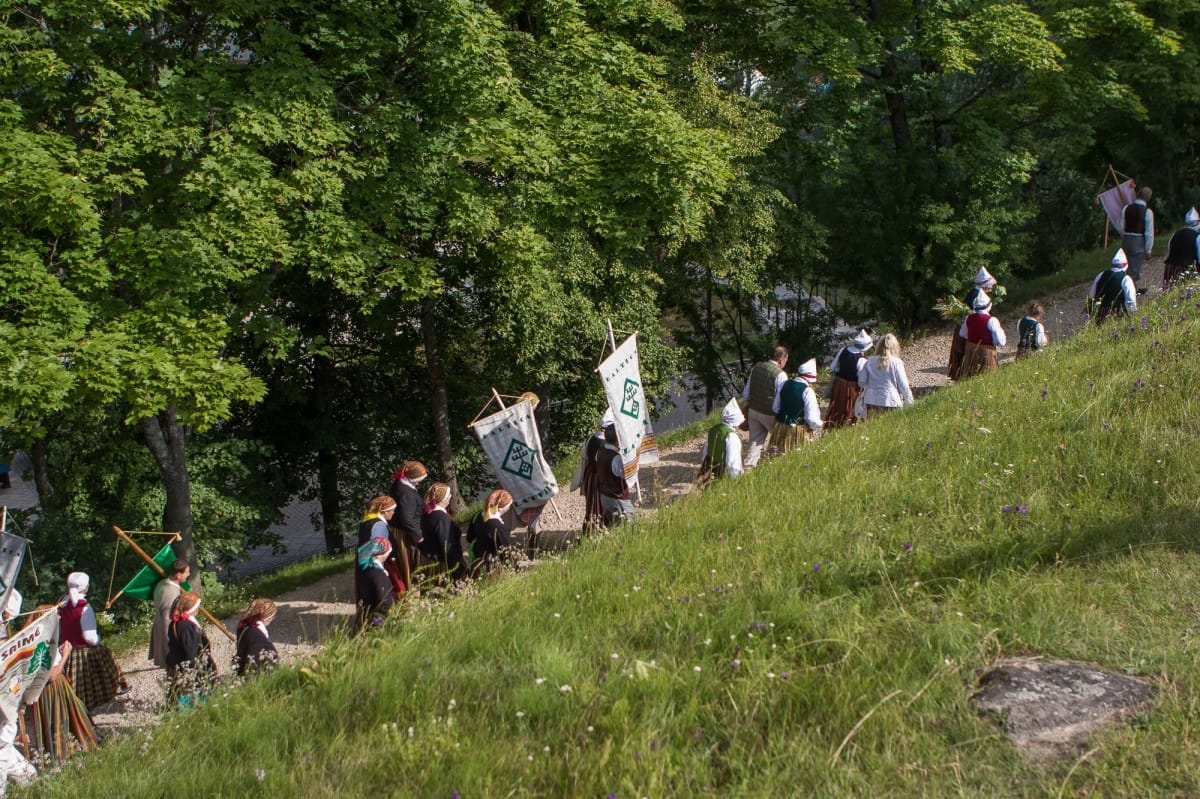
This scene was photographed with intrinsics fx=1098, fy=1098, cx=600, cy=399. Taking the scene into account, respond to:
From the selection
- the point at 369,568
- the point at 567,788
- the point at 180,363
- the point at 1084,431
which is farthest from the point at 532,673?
the point at 180,363

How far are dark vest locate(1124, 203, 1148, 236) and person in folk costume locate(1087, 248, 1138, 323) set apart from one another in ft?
13.3

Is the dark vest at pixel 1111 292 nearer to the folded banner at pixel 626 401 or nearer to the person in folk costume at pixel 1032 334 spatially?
the person in folk costume at pixel 1032 334

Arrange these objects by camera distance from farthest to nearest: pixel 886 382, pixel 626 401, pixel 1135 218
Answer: pixel 1135 218
pixel 886 382
pixel 626 401

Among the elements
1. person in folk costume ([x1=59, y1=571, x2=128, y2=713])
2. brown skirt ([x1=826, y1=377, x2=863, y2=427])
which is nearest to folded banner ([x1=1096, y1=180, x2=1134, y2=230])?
brown skirt ([x1=826, y1=377, x2=863, y2=427])

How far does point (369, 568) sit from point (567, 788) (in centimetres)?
452

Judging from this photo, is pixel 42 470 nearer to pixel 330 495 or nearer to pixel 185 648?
pixel 330 495

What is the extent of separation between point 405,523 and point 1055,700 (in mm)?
6345

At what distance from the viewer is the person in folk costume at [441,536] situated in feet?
30.2

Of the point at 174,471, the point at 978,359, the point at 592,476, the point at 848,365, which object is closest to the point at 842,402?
the point at 848,365

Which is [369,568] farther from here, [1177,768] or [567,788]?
[1177,768]

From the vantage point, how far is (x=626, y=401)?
Answer: 1031 centimetres

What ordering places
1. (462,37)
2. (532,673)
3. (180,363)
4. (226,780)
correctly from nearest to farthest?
(226,780) < (532,673) < (180,363) < (462,37)

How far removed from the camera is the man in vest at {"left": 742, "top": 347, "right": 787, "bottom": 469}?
471 inches

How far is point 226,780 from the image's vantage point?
4.78 m
